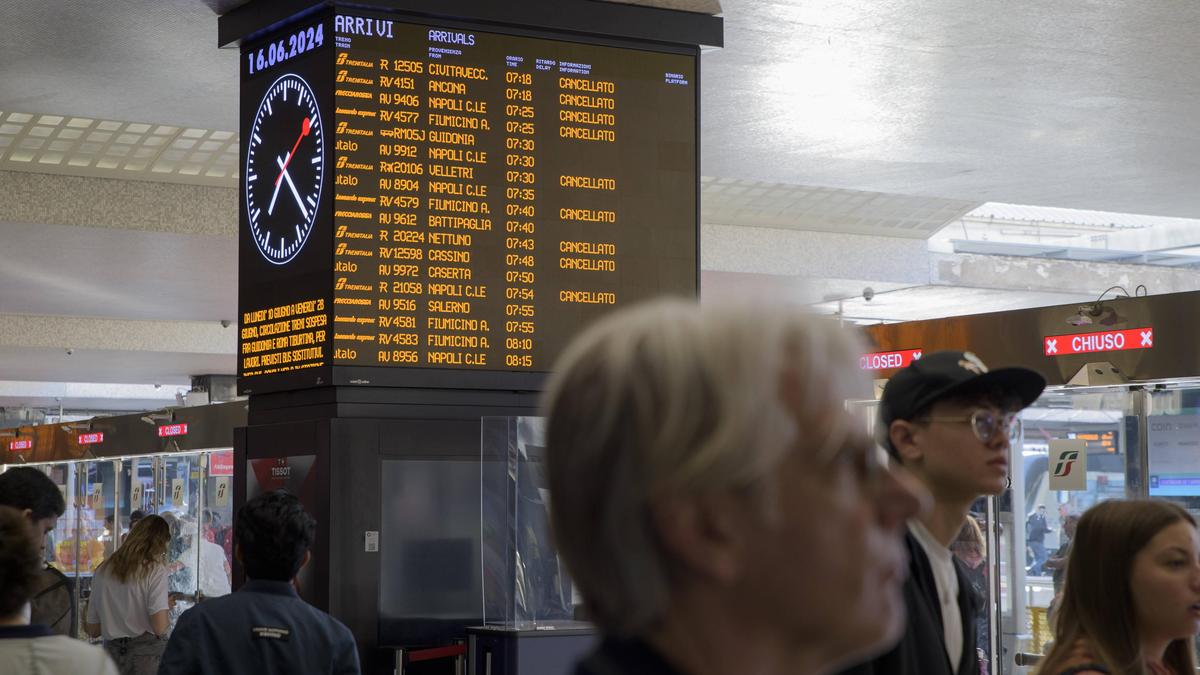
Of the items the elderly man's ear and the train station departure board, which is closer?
the elderly man's ear

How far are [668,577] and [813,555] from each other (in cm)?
10

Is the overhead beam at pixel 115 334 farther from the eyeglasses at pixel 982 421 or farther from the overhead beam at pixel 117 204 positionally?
the eyeglasses at pixel 982 421

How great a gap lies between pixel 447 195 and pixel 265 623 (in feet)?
7.22

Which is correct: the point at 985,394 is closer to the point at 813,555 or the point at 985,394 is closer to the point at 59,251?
the point at 813,555

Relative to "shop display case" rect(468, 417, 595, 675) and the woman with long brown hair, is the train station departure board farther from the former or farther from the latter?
the woman with long brown hair

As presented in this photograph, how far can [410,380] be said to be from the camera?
17.8ft

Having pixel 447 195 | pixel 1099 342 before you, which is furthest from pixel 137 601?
pixel 1099 342

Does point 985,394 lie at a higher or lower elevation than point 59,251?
lower

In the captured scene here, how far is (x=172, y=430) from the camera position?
15.5 metres

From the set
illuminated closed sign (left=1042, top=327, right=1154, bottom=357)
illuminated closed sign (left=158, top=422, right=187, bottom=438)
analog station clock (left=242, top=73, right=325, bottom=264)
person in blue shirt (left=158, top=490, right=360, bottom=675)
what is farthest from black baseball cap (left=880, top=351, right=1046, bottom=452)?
illuminated closed sign (left=158, top=422, right=187, bottom=438)

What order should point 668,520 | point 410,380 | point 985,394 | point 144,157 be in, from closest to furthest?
point 668,520
point 985,394
point 410,380
point 144,157

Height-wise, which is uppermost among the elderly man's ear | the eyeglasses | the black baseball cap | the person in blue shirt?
the black baseball cap

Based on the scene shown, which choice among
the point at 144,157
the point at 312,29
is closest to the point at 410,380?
the point at 312,29

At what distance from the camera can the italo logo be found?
8.09 m
